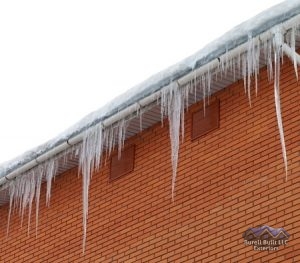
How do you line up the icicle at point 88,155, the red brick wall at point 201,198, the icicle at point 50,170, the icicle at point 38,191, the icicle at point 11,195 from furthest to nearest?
the icicle at point 11,195 → the icicle at point 38,191 → the icicle at point 50,170 → the icicle at point 88,155 → the red brick wall at point 201,198

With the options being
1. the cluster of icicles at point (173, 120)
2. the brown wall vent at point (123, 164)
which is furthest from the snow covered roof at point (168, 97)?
the brown wall vent at point (123, 164)

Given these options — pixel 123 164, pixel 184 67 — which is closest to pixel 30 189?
pixel 123 164

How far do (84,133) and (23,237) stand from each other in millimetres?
1690

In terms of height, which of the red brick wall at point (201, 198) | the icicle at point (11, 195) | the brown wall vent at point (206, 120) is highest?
the icicle at point (11, 195)

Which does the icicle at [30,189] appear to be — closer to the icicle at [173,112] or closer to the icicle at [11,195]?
the icicle at [11,195]

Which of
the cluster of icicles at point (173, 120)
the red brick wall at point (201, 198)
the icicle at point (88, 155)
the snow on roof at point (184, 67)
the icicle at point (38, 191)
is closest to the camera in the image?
the red brick wall at point (201, 198)

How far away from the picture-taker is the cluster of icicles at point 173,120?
8156 mm

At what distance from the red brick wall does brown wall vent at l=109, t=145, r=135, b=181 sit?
63 mm

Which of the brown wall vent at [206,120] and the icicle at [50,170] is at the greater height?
the icicle at [50,170]

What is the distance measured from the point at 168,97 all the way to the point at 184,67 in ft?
1.23

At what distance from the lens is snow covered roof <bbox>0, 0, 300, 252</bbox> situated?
26.5ft

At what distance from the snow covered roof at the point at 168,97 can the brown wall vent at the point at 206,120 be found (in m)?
0.13

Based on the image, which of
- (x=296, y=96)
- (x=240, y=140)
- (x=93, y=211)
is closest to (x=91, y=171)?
(x=93, y=211)

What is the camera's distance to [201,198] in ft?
28.1
